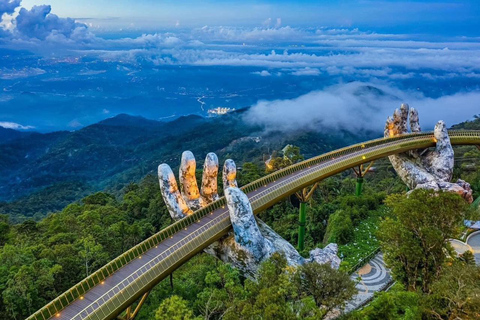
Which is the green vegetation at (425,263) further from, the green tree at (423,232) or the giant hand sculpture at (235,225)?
the giant hand sculpture at (235,225)

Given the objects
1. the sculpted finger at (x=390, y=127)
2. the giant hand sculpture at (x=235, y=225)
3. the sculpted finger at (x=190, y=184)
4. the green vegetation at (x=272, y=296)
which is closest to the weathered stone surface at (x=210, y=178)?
the giant hand sculpture at (x=235, y=225)

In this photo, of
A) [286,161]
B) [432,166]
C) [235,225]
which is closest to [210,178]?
[235,225]

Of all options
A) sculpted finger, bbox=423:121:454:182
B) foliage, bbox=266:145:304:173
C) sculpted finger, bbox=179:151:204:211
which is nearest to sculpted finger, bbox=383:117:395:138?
sculpted finger, bbox=423:121:454:182

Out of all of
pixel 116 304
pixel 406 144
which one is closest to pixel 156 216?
pixel 116 304

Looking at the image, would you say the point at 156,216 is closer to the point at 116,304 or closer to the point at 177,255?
the point at 177,255

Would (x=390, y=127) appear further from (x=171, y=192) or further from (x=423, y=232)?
(x=171, y=192)

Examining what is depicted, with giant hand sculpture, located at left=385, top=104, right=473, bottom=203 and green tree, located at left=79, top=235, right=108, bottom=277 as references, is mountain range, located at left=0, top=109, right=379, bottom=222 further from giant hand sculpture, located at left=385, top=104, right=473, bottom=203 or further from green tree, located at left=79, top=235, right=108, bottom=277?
green tree, located at left=79, top=235, right=108, bottom=277
